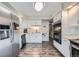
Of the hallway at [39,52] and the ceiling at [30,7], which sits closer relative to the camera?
the ceiling at [30,7]

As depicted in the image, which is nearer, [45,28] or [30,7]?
[30,7]

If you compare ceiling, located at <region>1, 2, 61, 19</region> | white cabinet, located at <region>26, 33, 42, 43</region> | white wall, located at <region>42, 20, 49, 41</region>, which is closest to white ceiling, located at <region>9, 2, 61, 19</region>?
ceiling, located at <region>1, 2, 61, 19</region>

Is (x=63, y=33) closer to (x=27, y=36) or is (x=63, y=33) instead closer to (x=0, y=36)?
(x=0, y=36)

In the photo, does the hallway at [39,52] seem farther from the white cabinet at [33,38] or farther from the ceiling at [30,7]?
the white cabinet at [33,38]

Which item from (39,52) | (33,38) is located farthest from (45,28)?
(39,52)

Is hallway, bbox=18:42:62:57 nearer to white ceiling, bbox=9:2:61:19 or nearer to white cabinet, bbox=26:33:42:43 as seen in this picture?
white ceiling, bbox=9:2:61:19

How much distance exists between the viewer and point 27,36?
26.1 feet

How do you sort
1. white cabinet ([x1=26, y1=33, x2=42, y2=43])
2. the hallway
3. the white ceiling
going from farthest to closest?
white cabinet ([x1=26, y1=33, x2=42, y2=43])
the hallway
the white ceiling

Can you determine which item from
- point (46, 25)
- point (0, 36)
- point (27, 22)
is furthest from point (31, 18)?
point (0, 36)

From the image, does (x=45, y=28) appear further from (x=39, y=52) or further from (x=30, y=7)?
(x=30, y=7)

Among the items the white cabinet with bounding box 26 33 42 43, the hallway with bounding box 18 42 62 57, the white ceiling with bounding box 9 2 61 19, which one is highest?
the white ceiling with bounding box 9 2 61 19

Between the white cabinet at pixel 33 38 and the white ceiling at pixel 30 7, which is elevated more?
the white ceiling at pixel 30 7

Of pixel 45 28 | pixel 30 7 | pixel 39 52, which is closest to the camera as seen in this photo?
pixel 30 7

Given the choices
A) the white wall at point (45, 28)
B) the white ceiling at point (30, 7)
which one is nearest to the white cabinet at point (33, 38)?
the white wall at point (45, 28)
